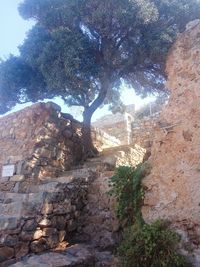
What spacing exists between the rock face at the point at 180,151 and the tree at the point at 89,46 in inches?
151

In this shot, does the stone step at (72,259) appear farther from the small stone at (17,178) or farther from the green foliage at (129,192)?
the small stone at (17,178)

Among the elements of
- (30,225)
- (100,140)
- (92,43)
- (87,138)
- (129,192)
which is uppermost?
(92,43)

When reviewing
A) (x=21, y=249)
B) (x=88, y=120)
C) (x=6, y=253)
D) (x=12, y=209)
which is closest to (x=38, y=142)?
(x=88, y=120)

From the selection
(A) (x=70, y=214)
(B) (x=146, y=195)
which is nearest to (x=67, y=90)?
(A) (x=70, y=214)

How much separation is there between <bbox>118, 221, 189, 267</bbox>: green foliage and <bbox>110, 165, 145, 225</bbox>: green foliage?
492mm

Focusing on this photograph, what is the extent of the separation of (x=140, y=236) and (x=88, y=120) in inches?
207

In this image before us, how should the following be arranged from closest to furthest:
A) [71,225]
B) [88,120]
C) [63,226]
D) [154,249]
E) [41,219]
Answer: [154,249]
[41,219]
[63,226]
[71,225]
[88,120]

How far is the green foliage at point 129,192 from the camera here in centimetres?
452

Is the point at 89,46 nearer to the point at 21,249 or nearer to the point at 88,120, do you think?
the point at 88,120

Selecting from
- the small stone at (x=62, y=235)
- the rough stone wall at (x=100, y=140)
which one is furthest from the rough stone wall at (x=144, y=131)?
the small stone at (x=62, y=235)

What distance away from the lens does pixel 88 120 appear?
8867 mm

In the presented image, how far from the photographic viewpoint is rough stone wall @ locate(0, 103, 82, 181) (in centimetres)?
742

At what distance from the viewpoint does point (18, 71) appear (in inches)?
368

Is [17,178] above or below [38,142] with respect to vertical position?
below
